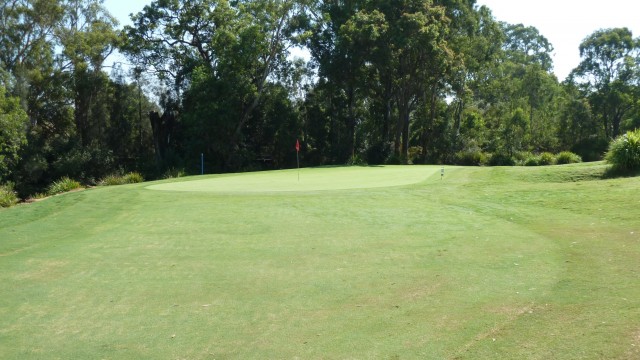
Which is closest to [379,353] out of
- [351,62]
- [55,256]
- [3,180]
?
[55,256]

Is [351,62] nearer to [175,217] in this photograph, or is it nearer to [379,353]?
[175,217]

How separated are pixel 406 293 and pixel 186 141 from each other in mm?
35763

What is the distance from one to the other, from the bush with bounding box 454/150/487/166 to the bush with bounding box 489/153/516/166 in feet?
2.64

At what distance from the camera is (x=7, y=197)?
26.5 m

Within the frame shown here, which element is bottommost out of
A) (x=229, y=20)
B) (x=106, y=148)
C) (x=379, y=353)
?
(x=379, y=353)

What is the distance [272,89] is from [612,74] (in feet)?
103

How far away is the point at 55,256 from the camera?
964cm

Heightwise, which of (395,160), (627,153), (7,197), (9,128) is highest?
(9,128)

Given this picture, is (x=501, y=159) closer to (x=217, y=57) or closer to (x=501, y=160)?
(x=501, y=160)

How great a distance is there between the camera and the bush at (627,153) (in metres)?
16.0

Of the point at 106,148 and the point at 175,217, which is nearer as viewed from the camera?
the point at 175,217

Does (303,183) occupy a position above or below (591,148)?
below

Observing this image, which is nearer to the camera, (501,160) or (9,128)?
(9,128)

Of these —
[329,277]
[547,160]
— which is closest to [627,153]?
[329,277]
